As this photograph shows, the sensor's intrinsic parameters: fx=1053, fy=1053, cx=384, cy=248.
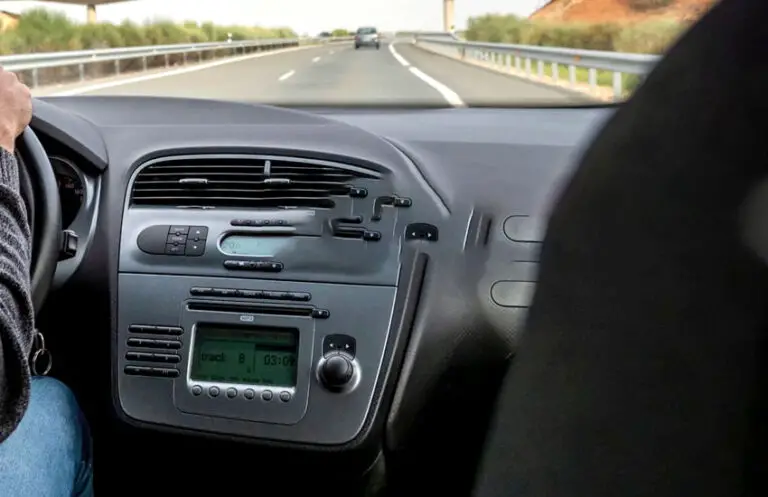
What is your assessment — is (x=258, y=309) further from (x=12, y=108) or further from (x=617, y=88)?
(x=617, y=88)

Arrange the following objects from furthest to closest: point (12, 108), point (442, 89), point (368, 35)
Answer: point (442, 89) → point (368, 35) → point (12, 108)

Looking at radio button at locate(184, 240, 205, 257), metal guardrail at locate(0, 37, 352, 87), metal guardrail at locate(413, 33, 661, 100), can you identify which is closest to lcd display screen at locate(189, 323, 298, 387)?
radio button at locate(184, 240, 205, 257)

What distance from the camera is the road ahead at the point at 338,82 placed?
4.30 meters

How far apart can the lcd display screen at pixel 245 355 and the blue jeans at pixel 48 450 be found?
47 centimetres

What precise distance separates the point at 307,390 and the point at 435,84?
3855 mm

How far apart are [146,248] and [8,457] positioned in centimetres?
117

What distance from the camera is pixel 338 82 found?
6449 millimetres

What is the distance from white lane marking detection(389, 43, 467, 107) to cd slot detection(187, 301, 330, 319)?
1.21 m

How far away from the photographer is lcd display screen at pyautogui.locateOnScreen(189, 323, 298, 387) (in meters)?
3.21

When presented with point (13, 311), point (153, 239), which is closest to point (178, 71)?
point (153, 239)

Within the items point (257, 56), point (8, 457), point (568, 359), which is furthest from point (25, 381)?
point (257, 56)

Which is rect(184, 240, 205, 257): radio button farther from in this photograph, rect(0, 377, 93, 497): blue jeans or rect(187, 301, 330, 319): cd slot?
rect(0, 377, 93, 497): blue jeans

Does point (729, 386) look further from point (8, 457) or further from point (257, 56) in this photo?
point (257, 56)

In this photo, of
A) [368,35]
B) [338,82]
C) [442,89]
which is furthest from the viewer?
[338,82]
